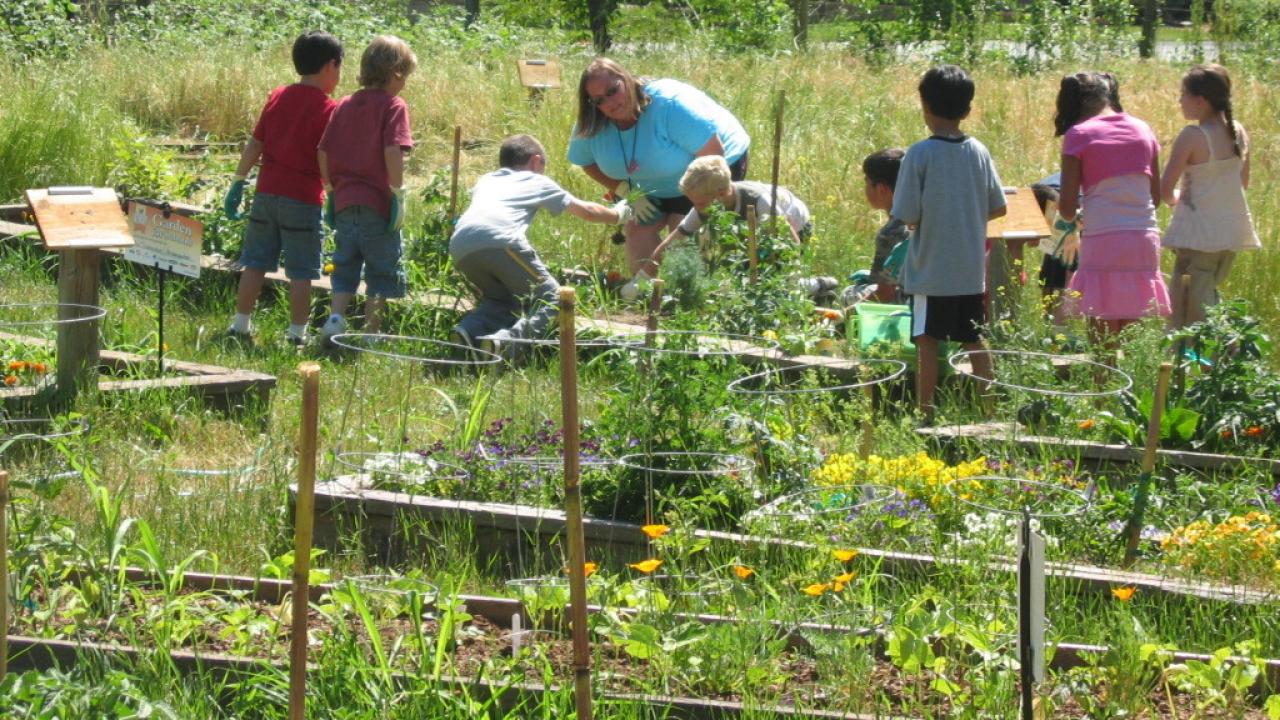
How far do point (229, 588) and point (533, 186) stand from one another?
377 cm

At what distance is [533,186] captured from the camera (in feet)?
23.6

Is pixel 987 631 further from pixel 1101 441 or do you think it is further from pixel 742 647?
pixel 1101 441

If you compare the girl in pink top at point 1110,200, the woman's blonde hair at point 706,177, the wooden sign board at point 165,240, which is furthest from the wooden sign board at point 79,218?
the girl in pink top at point 1110,200

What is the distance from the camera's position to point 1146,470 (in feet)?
12.6

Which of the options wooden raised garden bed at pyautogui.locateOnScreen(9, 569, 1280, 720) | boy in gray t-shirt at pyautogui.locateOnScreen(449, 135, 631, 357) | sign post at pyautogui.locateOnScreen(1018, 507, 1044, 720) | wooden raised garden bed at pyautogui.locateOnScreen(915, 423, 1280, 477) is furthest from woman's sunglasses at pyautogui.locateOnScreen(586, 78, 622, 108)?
sign post at pyautogui.locateOnScreen(1018, 507, 1044, 720)

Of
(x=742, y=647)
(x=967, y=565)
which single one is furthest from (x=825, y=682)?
(x=967, y=565)

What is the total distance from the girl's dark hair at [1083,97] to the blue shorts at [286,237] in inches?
132

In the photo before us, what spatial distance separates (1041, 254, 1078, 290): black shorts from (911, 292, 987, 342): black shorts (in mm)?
1547

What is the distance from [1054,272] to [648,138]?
206 cm

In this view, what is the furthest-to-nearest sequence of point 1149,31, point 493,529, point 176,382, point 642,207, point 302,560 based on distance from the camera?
point 1149,31, point 642,207, point 176,382, point 493,529, point 302,560

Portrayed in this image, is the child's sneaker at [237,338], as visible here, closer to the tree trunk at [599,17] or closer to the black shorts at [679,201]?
the black shorts at [679,201]

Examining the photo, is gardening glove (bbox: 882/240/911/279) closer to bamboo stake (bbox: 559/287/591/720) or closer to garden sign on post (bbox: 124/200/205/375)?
garden sign on post (bbox: 124/200/205/375)

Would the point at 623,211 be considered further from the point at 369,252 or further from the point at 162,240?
the point at 162,240

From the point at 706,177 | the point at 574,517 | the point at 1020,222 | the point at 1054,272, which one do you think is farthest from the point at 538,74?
the point at 574,517
